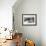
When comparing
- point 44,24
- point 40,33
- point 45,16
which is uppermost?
point 45,16

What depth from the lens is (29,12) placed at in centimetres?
552

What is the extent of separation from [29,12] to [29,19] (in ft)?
1.09

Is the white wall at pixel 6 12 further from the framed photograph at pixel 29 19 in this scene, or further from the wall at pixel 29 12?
the framed photograph at pixel 29 19

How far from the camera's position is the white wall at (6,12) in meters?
4.63

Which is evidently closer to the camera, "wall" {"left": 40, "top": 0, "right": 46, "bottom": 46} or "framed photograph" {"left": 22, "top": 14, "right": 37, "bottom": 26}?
"wall" {"left": 40, "top": 0, "right": 46, "bottom": 46}

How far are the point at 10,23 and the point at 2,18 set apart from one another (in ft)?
1.30

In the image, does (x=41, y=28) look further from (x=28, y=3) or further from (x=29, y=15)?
(x=28, y=3)

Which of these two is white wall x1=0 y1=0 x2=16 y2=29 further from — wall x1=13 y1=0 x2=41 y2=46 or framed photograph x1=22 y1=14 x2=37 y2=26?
framed photograph x1=22 y1=14 x2=37 y2=26

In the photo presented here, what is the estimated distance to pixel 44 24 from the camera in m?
5.03

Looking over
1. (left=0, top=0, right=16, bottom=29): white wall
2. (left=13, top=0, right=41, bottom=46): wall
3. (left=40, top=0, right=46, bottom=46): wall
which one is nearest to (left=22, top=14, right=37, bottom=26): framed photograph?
(left=13, top=0, right=41, bottom=46): wall

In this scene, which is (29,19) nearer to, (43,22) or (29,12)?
(29,12)

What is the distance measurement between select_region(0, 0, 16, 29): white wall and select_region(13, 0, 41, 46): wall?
0.82 meters

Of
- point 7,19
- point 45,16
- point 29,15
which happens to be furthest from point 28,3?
point 7,19

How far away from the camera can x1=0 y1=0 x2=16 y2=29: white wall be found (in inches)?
182
